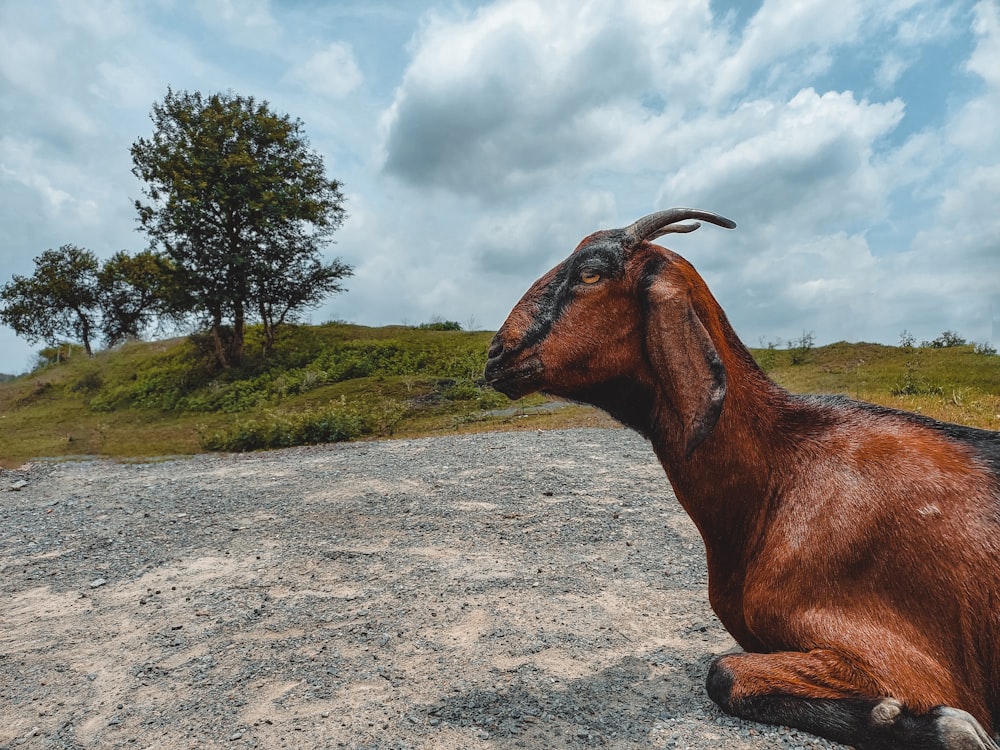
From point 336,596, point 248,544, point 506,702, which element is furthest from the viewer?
point 248,544

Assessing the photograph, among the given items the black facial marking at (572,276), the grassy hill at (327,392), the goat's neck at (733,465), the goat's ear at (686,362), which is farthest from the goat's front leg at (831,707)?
the grassy hill at (327,392)

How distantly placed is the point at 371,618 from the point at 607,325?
378cm

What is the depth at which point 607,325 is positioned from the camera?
3.24 m

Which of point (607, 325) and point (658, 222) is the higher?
point (658, 222)

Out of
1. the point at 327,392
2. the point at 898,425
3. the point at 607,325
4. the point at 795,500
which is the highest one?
the point at 327,392

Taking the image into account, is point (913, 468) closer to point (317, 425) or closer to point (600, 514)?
point (600, 514)

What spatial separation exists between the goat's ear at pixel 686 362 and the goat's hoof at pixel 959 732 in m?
1.32

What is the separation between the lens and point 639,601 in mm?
5969

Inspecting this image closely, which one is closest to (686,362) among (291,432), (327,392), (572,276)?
(572,276)

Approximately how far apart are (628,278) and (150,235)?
3533 centimetres

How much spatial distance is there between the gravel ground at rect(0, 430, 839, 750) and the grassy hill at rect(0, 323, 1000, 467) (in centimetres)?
853

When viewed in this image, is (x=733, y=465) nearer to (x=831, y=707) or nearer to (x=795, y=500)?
(x=795, y=500)

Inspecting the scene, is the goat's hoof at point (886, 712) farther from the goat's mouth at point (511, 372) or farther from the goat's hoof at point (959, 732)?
the goat's mouth at point (511, 372)

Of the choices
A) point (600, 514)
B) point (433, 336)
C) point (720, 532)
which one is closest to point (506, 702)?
point (720, 532)
